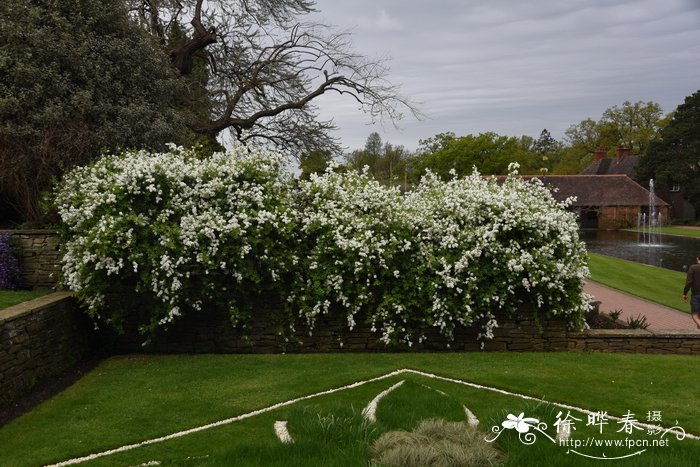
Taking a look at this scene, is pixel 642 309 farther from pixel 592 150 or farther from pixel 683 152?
pixel 592 150

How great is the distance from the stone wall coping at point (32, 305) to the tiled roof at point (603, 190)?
52947 millimetres

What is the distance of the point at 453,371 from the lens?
8.69m

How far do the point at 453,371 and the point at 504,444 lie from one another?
3.39 m

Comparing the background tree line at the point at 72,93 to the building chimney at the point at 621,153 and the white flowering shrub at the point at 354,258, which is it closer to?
the white flowering shrub at the point at 354,258

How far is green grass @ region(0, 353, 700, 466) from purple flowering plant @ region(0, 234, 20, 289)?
7.72 ft

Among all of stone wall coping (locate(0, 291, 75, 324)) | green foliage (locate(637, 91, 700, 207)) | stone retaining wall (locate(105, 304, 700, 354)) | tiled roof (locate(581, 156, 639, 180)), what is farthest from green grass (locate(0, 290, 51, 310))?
tiled roof (locate(581, 156, 639, 180))

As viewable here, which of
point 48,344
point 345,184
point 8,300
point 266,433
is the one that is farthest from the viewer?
point 345,184

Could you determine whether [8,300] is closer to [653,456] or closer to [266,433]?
[266,433]

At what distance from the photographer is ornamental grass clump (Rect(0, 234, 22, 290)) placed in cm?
1018

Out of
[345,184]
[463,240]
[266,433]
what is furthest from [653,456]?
[345,184]

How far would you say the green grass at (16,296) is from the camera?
901 centimetres

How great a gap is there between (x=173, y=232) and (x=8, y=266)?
3569 millimetres

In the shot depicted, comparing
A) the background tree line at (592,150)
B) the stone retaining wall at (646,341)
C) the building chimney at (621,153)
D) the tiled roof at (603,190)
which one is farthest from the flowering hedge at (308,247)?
the building chimney at (621,153)

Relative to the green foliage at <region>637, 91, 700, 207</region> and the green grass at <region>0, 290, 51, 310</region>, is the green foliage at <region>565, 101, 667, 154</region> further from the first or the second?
the green grass at <region>0, 290, 51, 310</region>
